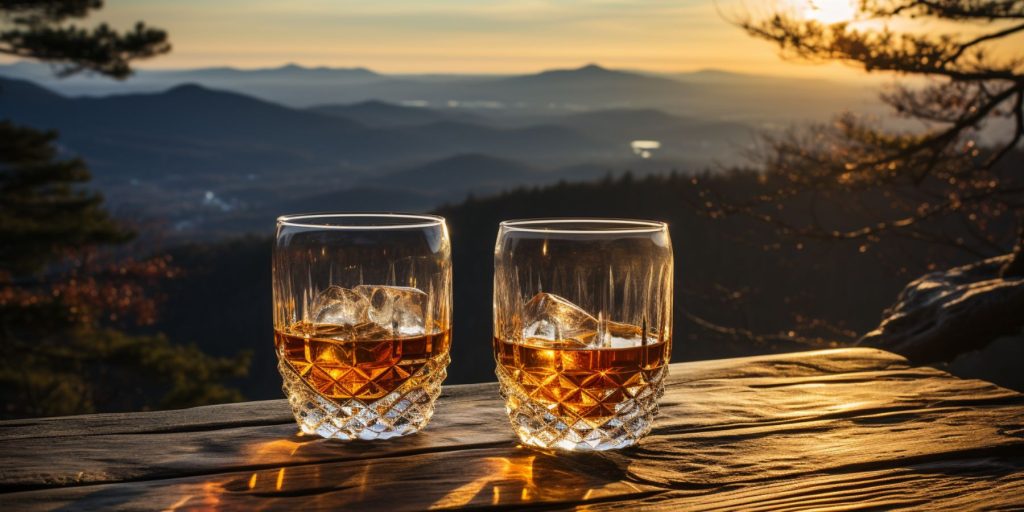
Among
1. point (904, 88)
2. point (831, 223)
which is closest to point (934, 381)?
point (904, 88)

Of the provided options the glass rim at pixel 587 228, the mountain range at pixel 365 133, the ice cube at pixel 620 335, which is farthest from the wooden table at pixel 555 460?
the mountain range at pixel 365 133

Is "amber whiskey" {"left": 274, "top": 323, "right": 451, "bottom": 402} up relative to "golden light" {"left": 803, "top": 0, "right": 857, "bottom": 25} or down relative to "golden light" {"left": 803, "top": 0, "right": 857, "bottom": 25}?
down

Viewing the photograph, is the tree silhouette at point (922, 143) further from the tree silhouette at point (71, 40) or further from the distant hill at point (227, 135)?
the distant hill at point (227, 135)

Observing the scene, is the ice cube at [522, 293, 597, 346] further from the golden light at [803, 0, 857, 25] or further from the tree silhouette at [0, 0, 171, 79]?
the tree silhouette at [0, 0, 171, 79]

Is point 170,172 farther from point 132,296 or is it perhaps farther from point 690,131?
point 132,296

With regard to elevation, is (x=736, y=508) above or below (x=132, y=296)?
above

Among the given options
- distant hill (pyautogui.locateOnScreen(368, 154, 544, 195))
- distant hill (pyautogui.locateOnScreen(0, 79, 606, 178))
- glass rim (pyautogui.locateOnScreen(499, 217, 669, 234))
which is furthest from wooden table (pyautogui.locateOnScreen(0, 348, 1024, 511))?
distant hill (pyautogui.locateOnScreen(0, 79, 606, 178))

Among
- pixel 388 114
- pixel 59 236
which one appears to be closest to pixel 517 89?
pixel 388 114

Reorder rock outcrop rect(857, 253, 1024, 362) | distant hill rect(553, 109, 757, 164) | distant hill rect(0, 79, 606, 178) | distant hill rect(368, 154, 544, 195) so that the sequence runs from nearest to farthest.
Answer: rock outcrop rect(857, 253, 1024, 362) < distant hill rect(553, 109, 757, 164) < distant hill rect(368, 154, 544, 195) < distant hill rect(0, 79, 606, 178)
